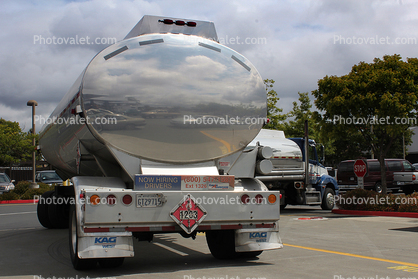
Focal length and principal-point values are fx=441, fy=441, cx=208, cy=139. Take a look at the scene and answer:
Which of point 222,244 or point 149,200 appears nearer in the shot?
point 149,200

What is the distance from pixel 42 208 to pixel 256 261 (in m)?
7.68

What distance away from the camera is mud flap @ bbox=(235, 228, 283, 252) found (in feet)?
21.5

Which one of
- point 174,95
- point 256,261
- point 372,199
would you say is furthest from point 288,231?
point 174,95

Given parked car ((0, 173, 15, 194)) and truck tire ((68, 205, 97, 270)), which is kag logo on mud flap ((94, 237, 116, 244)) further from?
parked car ((0, 173, 15, 194))

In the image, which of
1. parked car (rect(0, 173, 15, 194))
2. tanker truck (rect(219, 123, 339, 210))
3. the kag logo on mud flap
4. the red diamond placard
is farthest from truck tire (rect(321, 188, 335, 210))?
parked car (rect(0, 173, 15, 194))

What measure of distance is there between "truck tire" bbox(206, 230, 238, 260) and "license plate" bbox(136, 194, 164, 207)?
1600 millimetres

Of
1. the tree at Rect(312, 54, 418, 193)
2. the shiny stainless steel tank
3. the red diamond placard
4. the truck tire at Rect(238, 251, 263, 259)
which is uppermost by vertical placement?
the tree at Rect(312, 54, 418, 193)

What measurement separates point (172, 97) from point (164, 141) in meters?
0.65

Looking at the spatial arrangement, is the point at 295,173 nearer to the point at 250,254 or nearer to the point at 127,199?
the point at 250,254

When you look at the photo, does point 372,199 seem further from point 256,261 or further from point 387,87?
point 256,261

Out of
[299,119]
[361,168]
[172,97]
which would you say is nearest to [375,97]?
[361,168]

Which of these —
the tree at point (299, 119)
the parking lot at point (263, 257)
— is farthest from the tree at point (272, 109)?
the parking lot at point (263, 257)

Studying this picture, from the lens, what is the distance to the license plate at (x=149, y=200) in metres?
5.93

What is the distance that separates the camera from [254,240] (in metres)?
6.58
